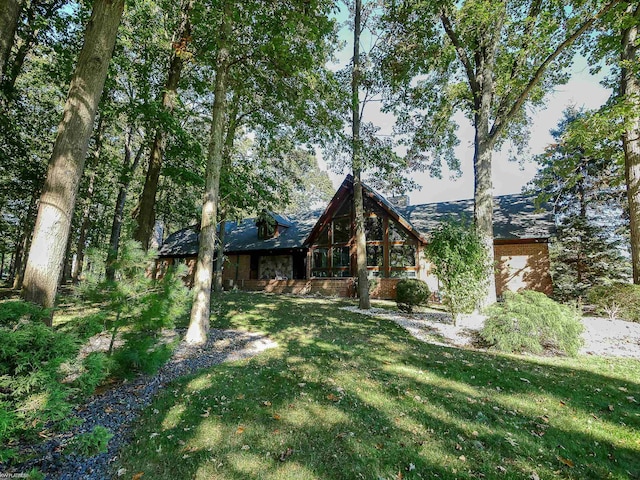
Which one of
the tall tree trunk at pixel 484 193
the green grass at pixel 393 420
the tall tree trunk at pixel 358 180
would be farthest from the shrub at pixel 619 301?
the tall tree trunk at pixel 358 180

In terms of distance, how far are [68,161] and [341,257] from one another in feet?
50.1

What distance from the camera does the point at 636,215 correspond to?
9.41 metres

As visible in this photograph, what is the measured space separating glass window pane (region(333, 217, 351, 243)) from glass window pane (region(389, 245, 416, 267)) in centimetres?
289

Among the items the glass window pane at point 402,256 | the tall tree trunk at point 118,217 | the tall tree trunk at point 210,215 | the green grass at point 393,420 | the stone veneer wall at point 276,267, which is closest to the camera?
the green grass at point 393,420

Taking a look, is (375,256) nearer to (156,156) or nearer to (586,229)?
(586,229)

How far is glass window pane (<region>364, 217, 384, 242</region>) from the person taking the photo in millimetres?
17047

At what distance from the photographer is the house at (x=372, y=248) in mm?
15383

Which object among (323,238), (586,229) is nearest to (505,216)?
(586,229)

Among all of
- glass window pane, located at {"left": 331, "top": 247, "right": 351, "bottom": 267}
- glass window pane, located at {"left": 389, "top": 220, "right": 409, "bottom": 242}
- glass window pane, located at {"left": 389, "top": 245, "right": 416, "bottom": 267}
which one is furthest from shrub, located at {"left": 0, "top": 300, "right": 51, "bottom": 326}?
glass window pane, located at {"left": 331, "top": 247, "right": 351, "bottom": 267}

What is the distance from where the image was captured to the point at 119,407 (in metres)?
3.54

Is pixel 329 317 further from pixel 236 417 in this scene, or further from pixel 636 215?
pixel 636 215

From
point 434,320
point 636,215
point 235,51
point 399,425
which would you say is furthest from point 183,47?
point 636,215

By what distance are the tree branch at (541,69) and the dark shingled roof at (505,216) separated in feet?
15.6

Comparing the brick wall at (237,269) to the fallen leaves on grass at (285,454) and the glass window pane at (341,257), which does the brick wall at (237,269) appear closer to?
the glass window pane at (341,257)
